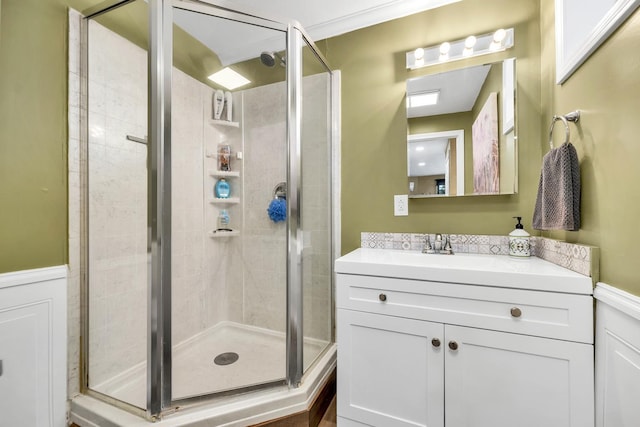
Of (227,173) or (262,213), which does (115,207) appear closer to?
(227,173)

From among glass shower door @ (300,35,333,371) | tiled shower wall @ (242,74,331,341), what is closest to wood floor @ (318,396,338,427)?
glass shower door @ (300,35,333,371)

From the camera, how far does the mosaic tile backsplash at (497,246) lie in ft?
3.02

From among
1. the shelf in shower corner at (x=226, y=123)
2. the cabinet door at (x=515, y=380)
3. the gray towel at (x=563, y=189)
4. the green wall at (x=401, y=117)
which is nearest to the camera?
the cabinet door at (x=515, y=380)

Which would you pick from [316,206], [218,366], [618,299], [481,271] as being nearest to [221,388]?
[218,366]

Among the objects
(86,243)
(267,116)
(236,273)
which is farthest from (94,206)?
(267,116)

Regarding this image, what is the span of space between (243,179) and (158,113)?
82 centimetres

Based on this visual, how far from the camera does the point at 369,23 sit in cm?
167

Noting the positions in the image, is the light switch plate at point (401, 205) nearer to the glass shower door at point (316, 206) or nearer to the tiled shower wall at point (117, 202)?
the glass shower door at point (316, 206)

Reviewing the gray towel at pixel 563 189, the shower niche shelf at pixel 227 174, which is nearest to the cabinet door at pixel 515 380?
the gray towel at pixel 563 189

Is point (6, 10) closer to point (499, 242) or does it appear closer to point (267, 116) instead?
point (267, 116)

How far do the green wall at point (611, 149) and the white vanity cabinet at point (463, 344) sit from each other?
0.15 meters

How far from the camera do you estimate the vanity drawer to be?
35.1 inches

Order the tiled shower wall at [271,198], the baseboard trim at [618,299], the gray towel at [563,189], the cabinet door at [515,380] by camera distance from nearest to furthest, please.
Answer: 1. the baseboard trim at [618,299]
2. the cabinet door at [515,380]
3. the gray towel at [563,189]
4. the tiled shower wall at [271,198]

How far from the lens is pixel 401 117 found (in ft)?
5.32
